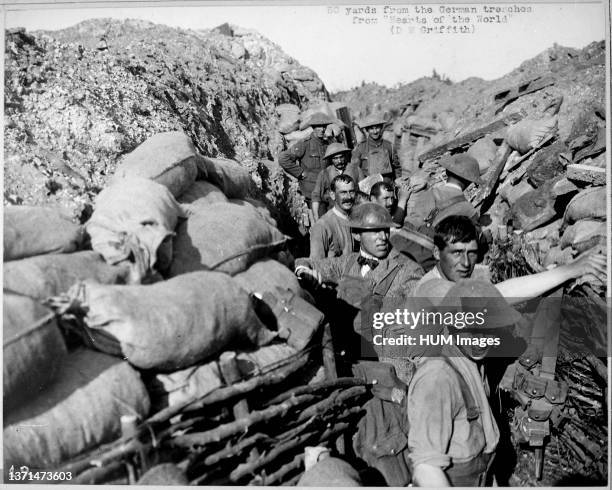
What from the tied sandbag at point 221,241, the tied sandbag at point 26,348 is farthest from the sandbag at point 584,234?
the tied sandbag at point 26,348

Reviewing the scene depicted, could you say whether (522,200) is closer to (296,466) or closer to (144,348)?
(296,466)

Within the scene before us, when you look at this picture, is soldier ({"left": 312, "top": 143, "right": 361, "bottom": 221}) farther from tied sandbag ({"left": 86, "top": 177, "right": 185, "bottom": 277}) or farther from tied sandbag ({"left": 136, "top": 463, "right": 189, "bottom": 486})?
tied sandbag ({"left": 136, "top": 463, "right": 189, "bottom": 486})

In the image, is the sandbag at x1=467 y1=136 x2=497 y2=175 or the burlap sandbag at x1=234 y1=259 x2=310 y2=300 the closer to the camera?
the burlap sandbag at x1=234 y1=259 x2=310 y2=300

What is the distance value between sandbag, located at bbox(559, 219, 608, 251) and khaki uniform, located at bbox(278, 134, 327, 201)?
3349 millimetres

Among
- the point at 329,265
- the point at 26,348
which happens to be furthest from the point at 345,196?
the point at 26,348

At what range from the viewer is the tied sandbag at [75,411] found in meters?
2.46

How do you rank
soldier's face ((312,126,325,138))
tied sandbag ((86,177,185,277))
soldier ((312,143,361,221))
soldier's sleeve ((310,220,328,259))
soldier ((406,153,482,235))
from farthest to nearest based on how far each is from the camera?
soldier's face ((312,126,325,138))
soldier ((312,143,361,221))
soldier ((406,153,482,235))
soldier's sleeve ((310,220,328,259))
tied sandbag ((86,177,185,277))

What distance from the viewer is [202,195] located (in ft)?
12.7

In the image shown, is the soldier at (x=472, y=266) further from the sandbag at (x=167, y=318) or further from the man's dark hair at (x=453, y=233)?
the sandbag at (x=167, y=318)

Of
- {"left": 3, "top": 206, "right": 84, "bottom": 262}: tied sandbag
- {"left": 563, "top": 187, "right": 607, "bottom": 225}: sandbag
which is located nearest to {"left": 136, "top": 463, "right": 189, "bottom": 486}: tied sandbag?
{"left": 3, "top": 206, "right": 84, "bottom": 262}: tied sandbag

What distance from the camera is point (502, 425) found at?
4.42 meters

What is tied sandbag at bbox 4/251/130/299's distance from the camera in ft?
8.46

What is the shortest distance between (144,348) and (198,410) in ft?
1.31

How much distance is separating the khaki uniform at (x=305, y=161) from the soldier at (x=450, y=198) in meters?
1.66
